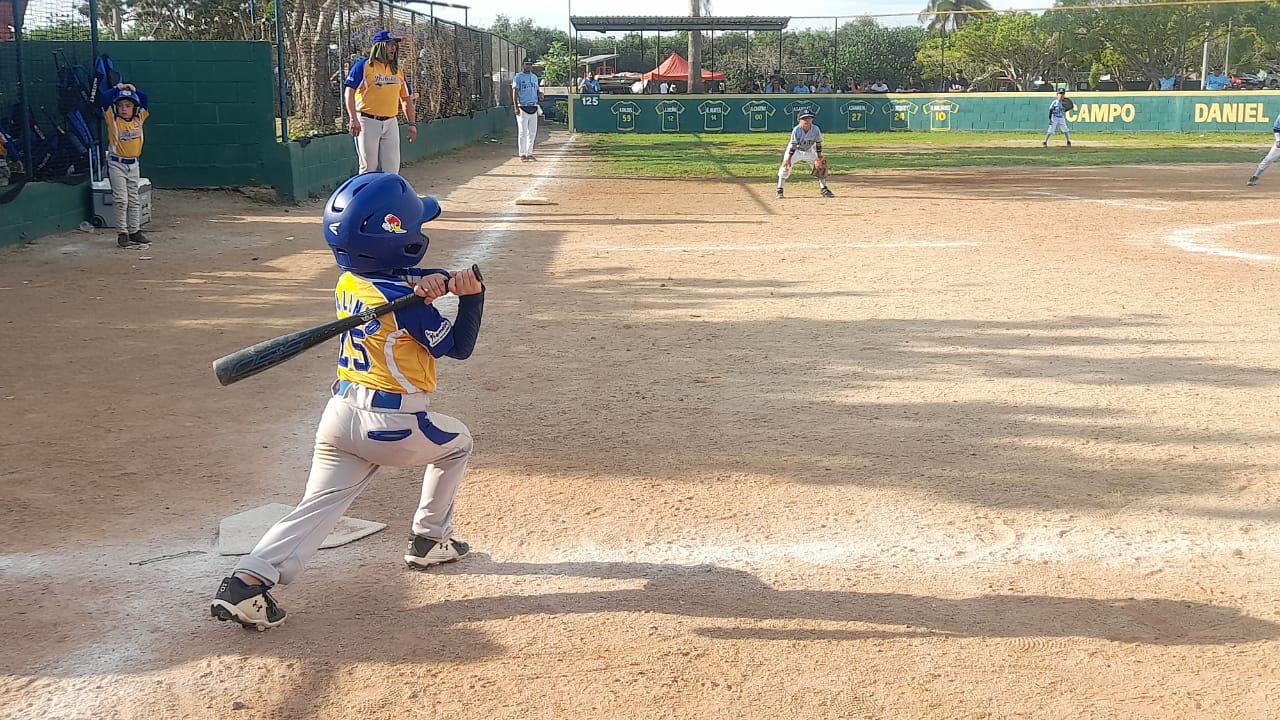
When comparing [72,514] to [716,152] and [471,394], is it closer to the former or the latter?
[471,394]

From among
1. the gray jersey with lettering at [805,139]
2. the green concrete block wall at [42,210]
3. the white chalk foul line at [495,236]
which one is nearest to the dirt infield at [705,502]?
the white chalk foul line at [495,236]

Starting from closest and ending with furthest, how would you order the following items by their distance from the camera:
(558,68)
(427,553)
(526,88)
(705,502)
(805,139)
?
1. (427,553)
2. (705,502)
3. (805,139)
4. (526,88)
5. (558,68)

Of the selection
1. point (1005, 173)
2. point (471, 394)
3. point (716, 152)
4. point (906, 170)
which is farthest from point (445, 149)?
point (471, 394)

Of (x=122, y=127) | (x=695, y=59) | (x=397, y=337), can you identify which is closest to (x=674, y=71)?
(x=695, y=59)

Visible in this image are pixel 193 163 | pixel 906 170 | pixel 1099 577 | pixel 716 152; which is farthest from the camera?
pixel 716 152

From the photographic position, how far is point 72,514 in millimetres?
4633

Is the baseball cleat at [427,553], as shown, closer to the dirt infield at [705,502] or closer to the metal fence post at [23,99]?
the dirt infield at [705,502]

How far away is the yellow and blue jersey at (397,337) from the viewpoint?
146 inches

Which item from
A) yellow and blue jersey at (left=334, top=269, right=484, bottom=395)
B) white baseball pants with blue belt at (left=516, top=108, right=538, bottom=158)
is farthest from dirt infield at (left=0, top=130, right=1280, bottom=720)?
white baseball pants with blue belt at (left=516, top=108, right=538, bottom=158)

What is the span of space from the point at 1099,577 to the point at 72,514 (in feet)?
12.4

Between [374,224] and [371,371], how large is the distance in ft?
1.51

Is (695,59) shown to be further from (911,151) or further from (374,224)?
(374,224)

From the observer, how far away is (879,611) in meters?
3.79

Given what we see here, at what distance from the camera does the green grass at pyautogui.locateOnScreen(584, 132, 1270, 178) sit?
24.2 m
